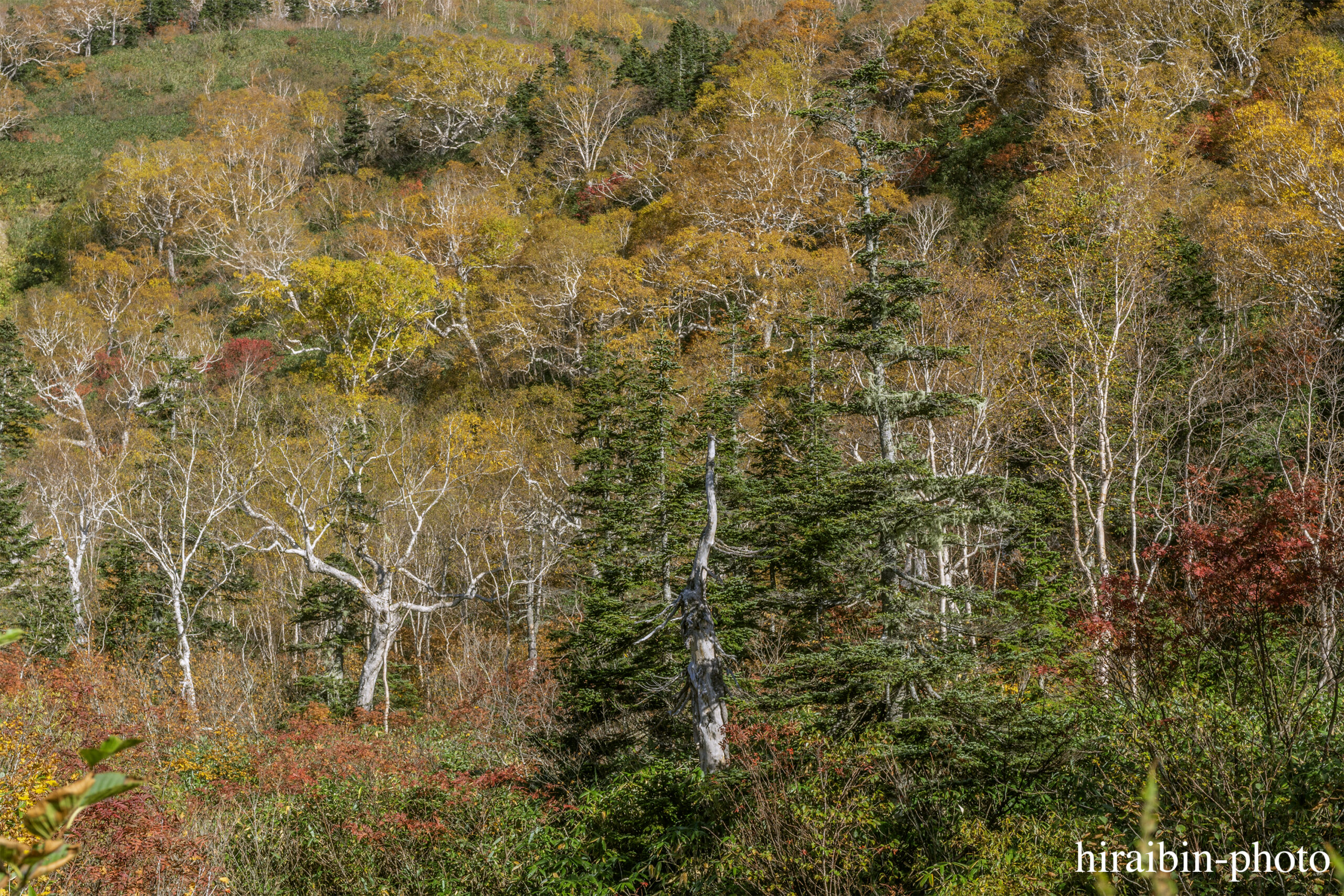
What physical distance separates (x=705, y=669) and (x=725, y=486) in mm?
5256

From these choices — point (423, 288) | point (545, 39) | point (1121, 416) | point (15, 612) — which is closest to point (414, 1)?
point (545, 39)

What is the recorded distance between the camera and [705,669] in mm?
9781

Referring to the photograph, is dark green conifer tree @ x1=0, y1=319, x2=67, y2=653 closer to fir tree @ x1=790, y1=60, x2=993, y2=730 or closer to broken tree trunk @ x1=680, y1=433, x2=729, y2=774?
broken tree trunk @ x1=680, y1=433, x2=729, y2=774

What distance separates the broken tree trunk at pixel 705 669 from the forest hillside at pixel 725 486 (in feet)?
0.30

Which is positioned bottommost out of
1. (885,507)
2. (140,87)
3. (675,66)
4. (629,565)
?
(629,565)

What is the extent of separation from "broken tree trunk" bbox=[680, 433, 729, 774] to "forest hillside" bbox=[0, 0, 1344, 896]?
91 mm

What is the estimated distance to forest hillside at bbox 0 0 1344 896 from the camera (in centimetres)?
734

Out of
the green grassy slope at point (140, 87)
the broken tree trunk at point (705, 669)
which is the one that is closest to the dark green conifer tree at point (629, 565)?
the broken tree trunk at point (705, 669)

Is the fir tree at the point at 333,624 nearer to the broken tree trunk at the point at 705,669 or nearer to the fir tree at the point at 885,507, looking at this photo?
the broken tree trunk at the point at 705,669

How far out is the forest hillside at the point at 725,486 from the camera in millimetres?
7336

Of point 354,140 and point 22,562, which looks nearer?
point 22,562

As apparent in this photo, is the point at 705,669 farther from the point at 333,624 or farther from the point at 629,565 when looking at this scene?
the point at 333,624

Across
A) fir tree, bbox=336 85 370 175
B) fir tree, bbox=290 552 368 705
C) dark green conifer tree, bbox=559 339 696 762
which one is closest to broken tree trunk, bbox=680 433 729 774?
dark green conifer tree, bbox=559 339 696 762

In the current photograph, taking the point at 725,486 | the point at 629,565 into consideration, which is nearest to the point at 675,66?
the point at 725,486
